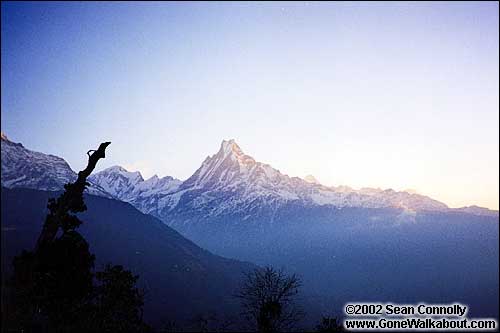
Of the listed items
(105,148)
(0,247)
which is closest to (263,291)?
(105,148)

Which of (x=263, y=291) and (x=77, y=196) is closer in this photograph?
(x=77, y=196)

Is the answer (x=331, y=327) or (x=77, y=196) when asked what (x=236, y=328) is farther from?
(x=77, y=196)

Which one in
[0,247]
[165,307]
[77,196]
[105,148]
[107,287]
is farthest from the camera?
[165,307]

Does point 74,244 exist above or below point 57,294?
above

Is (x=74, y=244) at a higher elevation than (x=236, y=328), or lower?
higher

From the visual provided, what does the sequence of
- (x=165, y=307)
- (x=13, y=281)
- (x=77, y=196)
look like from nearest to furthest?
1. (x=77, y=196)
2. (x=13, y=281)
3. (x=165, y=307)

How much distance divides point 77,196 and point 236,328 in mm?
156866

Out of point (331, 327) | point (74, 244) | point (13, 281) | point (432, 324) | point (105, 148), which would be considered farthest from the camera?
point (331, 327)

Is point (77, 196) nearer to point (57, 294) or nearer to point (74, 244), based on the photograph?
point (74, 244)

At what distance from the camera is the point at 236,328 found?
152 metres

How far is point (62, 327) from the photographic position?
3628cm

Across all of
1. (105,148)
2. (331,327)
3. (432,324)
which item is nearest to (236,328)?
(331,327)

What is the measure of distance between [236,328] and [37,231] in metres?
139

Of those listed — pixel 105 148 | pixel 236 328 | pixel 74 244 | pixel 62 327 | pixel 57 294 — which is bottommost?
pixel 236 328
